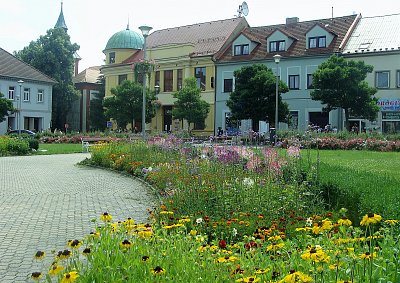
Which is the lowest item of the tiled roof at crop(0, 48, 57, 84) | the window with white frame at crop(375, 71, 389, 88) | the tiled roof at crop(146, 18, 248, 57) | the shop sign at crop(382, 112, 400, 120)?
the shop sign at crop(382, 112, 400, 120)

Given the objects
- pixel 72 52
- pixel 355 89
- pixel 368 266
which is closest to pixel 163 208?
pixel 368 266

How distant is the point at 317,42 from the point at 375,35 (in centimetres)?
491

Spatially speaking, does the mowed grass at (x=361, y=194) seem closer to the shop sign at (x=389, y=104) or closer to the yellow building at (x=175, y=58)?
the shop sign at (x=389, y=104)

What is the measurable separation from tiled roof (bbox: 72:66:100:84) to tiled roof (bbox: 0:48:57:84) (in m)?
Answer: 13.0

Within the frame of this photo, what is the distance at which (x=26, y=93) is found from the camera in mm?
61969

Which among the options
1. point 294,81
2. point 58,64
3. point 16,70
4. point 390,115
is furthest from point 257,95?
point 58,64

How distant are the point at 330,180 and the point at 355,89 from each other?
29024 millimetres

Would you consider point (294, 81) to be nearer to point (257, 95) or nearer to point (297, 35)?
point (297, 35)

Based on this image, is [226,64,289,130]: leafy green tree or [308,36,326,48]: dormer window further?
[308,36,326,48]: dormer window

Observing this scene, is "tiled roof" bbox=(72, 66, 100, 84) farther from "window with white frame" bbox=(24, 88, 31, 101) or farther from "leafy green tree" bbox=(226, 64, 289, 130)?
"leafy green tree" bbox=(226, 64, 289, 130)

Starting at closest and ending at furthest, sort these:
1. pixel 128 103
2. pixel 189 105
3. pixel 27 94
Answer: pixel 189 105 < pixel 128 103 < pixel 27 94

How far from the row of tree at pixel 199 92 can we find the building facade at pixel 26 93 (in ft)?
12.9

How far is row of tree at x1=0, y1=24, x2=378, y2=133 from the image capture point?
36688mm

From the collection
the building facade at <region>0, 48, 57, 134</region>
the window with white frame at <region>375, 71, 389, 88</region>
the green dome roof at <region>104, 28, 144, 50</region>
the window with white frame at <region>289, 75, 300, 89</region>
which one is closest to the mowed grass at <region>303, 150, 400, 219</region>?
the window with white frame at <region>375, 71, 389, 88</region>
